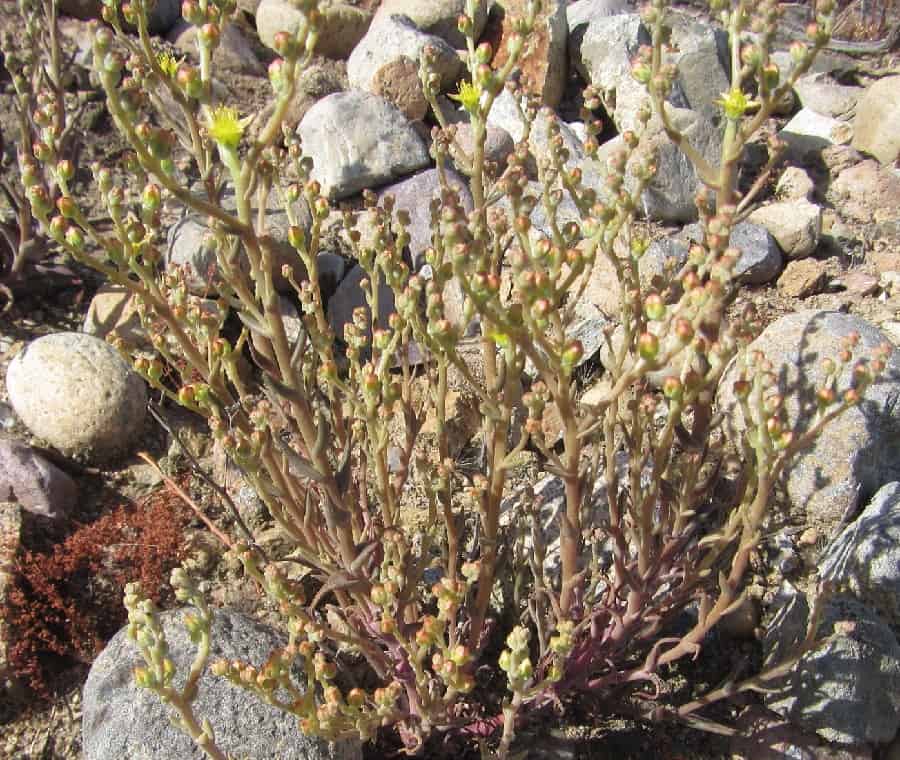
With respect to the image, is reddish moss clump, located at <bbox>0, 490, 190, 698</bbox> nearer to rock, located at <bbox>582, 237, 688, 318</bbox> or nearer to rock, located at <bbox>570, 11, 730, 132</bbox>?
rock, located at <bbox>582, 237, 688, 318</bbox>

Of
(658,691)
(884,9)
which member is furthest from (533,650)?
(884,9)

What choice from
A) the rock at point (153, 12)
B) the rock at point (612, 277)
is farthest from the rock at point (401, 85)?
the rock at point (612, 277)

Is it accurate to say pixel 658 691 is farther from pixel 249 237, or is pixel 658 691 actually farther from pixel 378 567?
pixel 249 237

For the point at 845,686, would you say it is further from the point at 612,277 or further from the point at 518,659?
the point at 612,277

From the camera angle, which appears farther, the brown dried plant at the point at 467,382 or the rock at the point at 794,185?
the rock at the point at 794,185

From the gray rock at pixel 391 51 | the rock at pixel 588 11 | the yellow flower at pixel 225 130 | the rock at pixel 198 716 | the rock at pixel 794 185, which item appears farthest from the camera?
the rock at pixel 588 11

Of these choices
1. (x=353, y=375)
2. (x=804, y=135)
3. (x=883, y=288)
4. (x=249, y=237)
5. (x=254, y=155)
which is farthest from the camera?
(x=804, y=135)

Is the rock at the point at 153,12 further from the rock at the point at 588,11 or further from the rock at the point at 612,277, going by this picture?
the rock at the point at 612,277
